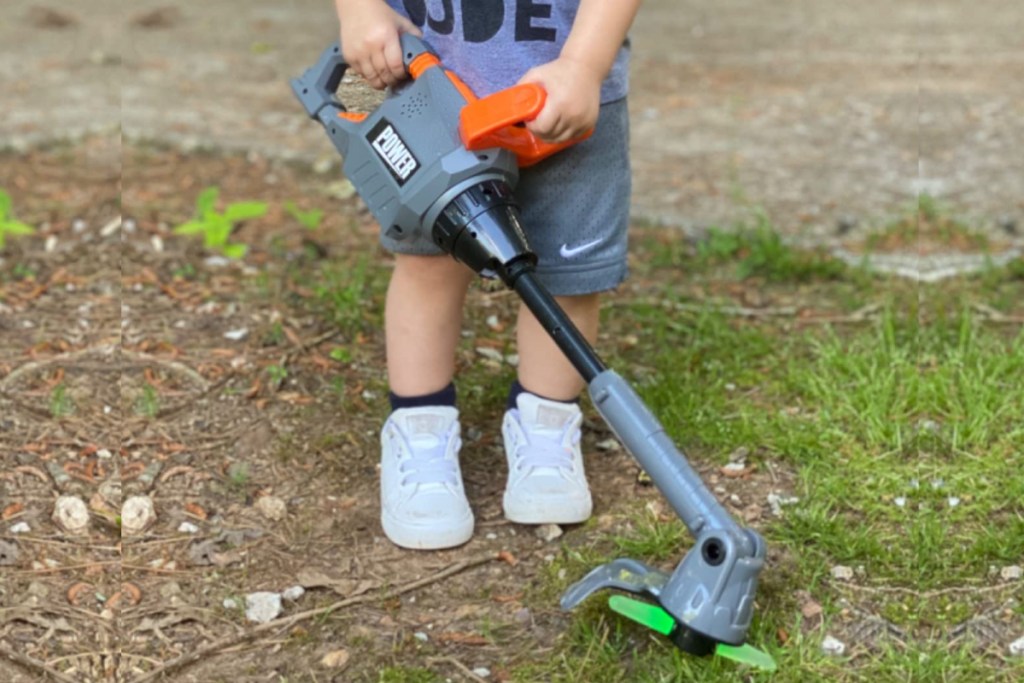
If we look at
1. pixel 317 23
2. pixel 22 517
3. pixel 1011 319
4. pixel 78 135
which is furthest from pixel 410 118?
pixel 317 23

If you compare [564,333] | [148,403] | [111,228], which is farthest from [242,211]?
[564,333]

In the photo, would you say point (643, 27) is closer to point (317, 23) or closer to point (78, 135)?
point (317, 23)

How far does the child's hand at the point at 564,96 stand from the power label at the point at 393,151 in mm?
196

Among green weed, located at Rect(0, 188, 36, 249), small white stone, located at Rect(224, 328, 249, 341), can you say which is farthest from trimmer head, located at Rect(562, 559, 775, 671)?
green weed, located at Rect(0, 188, 36, 249)

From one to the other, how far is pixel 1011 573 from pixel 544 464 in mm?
759

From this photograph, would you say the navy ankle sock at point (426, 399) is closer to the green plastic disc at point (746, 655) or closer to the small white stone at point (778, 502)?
the small white stone at point (778, 502)

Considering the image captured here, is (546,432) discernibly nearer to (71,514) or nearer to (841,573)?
(841,573)

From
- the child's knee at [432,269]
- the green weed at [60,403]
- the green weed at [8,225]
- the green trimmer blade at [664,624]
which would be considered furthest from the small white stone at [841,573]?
the green weed at [8,225]

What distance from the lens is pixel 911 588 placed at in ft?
6.72

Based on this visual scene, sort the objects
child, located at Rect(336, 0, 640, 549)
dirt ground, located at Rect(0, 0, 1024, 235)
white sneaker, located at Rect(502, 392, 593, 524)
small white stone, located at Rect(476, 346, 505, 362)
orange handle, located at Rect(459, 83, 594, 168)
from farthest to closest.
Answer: dirt ground, located at Rect(0, 0, 1024, 235)
small white stone, located at Rect(476, 346, 505, 362)
white sneaker, located at Rect(502, 392, 593, 524)
child, located at Rect(336, 0, 640, 549)
orange handle, located at Rect(459, 83, 594, 168)

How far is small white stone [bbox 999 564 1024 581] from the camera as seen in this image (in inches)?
80.7

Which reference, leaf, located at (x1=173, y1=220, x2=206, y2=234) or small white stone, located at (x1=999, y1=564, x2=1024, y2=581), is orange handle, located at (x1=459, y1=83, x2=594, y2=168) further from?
leaf, located at (x1=173, y1=220, x2=206, y2=234)

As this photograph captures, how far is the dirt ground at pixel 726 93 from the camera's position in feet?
12.1

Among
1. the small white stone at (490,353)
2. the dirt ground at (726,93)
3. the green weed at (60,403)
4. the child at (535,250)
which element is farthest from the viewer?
the dirt ground at (726,93)
